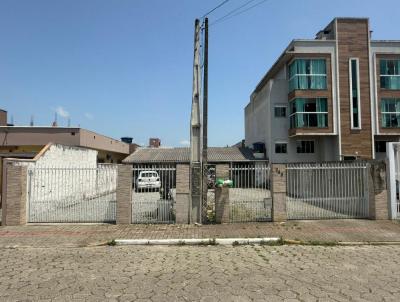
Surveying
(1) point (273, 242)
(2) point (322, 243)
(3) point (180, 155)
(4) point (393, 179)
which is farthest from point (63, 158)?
(3) point (180, 155)

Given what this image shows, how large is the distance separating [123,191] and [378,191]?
870cm

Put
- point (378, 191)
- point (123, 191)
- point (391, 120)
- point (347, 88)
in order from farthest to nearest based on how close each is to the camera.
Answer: point (391, 120) → point (347, 88) → point (378, 191) → point (123, 191)

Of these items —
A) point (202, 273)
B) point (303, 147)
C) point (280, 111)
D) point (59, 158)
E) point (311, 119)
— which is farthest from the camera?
point (280, 111)

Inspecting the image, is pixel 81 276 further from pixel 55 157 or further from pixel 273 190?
pixel 55 157

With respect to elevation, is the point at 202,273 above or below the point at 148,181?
below

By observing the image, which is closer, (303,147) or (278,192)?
(278,192)

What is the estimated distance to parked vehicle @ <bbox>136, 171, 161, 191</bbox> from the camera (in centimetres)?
1168

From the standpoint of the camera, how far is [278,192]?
441 inches

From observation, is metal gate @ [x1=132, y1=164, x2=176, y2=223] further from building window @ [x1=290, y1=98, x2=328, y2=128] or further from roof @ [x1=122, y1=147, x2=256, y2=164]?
building window @ [x1=290, y1=98, x2=328, y2=128]

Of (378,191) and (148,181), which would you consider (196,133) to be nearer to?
(148,181)

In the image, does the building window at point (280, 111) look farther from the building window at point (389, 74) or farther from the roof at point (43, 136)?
the roof at point (43, 136)

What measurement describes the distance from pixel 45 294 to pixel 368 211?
35.3 ft

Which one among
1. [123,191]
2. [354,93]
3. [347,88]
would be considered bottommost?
[123,191]

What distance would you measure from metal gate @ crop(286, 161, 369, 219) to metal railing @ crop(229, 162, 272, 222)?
1055 millimetres
